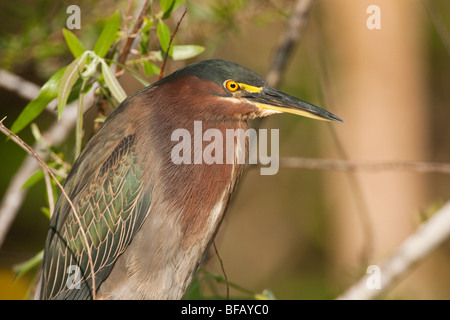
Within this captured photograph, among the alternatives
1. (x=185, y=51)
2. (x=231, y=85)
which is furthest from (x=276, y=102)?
(x=185, y=51)

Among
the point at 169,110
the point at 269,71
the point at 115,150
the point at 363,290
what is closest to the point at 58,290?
the point at 115,150

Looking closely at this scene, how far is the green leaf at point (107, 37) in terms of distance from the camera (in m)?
1.93

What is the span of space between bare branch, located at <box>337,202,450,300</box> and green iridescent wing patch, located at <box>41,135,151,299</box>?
2.84ft

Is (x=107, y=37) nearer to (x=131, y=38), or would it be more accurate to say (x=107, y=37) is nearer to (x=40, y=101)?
(x=131, y=38)

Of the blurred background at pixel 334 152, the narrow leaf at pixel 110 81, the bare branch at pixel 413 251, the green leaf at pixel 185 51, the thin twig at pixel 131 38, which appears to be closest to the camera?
the narrow leaf at pixel 110 81

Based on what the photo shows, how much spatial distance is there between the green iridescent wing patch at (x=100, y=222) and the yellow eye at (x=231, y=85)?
36 cm

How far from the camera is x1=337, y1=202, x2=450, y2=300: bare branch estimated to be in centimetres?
226

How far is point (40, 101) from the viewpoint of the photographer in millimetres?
1936

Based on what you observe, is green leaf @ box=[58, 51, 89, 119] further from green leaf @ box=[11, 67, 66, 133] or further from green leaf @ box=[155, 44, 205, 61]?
green leaf @ box=[155, 44, 205, 61]

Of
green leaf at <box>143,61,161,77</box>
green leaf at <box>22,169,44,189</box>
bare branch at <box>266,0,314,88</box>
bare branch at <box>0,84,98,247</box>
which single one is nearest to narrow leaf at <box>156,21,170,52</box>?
green leaf at <box>143,61,161,77</box>

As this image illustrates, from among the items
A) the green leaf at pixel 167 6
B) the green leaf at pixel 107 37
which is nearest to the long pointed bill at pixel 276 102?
the green leaf at pixel 167 6

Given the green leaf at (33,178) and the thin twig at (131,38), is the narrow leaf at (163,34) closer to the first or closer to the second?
the thin twig at (131,38)

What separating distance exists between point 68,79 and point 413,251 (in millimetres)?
1414
